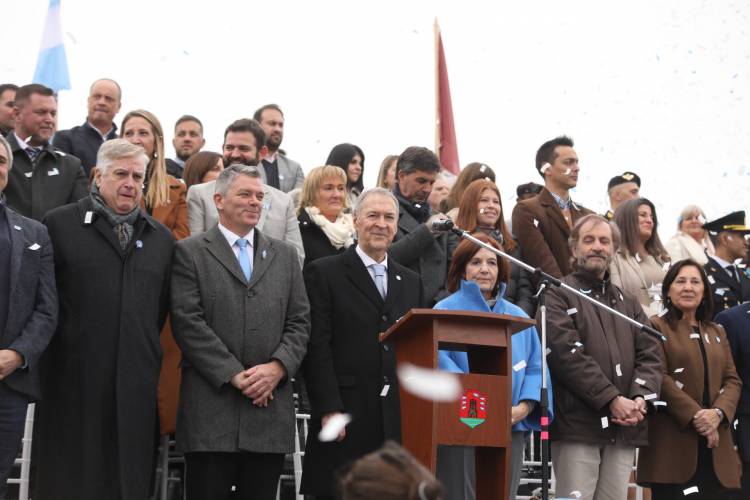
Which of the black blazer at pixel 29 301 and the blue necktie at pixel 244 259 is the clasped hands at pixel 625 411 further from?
the black blazer at pixel 29 301

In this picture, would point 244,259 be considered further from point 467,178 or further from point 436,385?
point 467,178

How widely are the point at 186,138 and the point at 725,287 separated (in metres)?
4.54

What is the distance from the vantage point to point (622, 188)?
10.1m

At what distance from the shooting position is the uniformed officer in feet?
33.1

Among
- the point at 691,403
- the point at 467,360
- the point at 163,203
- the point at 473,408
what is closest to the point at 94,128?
the point at 163,203

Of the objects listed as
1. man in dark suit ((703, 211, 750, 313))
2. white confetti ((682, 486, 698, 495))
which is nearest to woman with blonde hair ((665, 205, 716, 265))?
man in dark suit ((703, 211, 750, 313))

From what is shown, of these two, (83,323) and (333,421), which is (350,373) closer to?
(333,421)

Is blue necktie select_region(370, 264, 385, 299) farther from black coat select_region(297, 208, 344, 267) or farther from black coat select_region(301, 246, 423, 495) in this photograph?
black coat select_region(297, 208, 344, 267)

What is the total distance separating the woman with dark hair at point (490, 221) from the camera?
757 cm

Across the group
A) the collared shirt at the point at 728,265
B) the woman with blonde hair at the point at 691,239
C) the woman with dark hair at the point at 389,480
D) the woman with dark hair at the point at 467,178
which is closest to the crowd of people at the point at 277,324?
the woman with dark hair at the point at 467,178

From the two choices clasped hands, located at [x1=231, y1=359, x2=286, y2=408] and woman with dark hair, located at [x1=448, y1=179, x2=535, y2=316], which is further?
woman with dark hair, located at [x1=448, y1=179, x2=535, y2=316]

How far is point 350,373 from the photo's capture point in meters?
6.03

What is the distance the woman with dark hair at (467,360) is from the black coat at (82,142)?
287cm

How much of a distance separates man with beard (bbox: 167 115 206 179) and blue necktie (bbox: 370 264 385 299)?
10.4 ft
